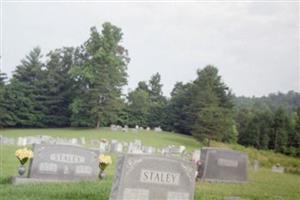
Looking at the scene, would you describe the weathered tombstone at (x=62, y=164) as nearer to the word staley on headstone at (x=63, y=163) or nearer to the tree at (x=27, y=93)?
the word staley on headstone at (x=63, y=163)

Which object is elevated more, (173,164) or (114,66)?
(114,66)

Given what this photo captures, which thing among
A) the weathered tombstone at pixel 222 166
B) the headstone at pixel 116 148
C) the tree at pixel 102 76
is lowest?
the headstone at pixel 116 148

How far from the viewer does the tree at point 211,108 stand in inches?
1761

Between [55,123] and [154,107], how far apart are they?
12.2 metres

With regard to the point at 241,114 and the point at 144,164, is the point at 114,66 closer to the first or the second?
the point at 241,114

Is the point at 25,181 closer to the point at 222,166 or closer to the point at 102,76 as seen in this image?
the point at 222,166

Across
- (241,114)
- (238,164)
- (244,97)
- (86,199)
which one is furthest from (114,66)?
(244,97)

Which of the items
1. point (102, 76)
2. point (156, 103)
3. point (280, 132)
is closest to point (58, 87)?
point (102, 76)

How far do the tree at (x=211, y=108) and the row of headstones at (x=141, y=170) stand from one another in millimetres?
28345

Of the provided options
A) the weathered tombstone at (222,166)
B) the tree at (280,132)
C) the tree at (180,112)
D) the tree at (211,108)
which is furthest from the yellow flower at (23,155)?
the tree at (280,132)

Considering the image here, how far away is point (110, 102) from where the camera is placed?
48031 mm

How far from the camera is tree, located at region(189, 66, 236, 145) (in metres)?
44.7

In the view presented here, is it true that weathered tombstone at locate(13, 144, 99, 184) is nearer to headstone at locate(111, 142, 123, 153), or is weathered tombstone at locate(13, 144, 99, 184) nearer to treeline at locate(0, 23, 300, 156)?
headstone at locate(111, 142, 123, 153)

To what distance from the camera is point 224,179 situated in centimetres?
1567
